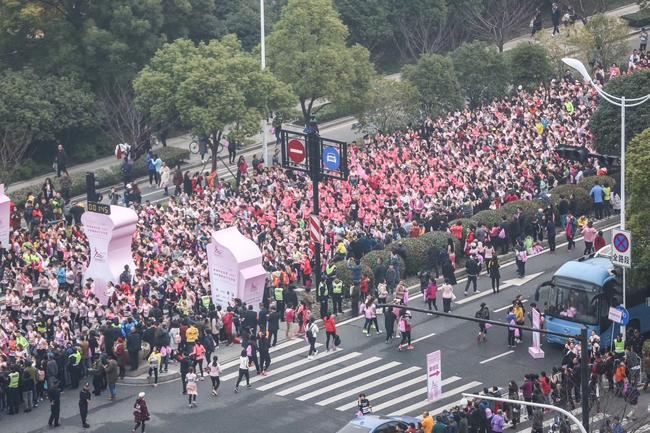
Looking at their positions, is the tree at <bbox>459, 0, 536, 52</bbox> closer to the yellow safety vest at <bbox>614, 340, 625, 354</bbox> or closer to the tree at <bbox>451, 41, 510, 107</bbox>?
the tree at <bbox>451, 41, 510, 107</bbox>

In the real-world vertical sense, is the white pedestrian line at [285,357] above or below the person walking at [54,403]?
below

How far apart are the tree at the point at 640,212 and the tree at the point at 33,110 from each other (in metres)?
30.8

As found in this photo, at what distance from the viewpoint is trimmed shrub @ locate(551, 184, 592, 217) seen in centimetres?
6122

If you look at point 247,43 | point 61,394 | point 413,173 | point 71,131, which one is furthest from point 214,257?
point 247,43

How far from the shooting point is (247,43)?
83562mm

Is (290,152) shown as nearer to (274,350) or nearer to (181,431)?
(274,350)

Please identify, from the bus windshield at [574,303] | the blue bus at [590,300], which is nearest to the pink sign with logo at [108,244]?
the blue bus at [590,300]

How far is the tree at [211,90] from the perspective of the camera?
6862 cm

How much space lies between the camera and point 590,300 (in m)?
49.2

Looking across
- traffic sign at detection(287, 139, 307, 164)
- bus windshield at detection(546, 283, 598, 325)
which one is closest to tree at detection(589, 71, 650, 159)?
traffic sign at detection(287, 139, 307, 164)

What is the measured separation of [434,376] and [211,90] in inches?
1031

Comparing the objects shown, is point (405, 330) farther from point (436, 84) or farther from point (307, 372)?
point (436, 84)

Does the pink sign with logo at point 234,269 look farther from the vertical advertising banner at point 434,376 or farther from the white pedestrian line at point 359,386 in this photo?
the vertical advertising banner at point 434,376

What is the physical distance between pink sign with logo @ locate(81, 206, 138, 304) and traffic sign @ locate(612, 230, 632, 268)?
727 inches
